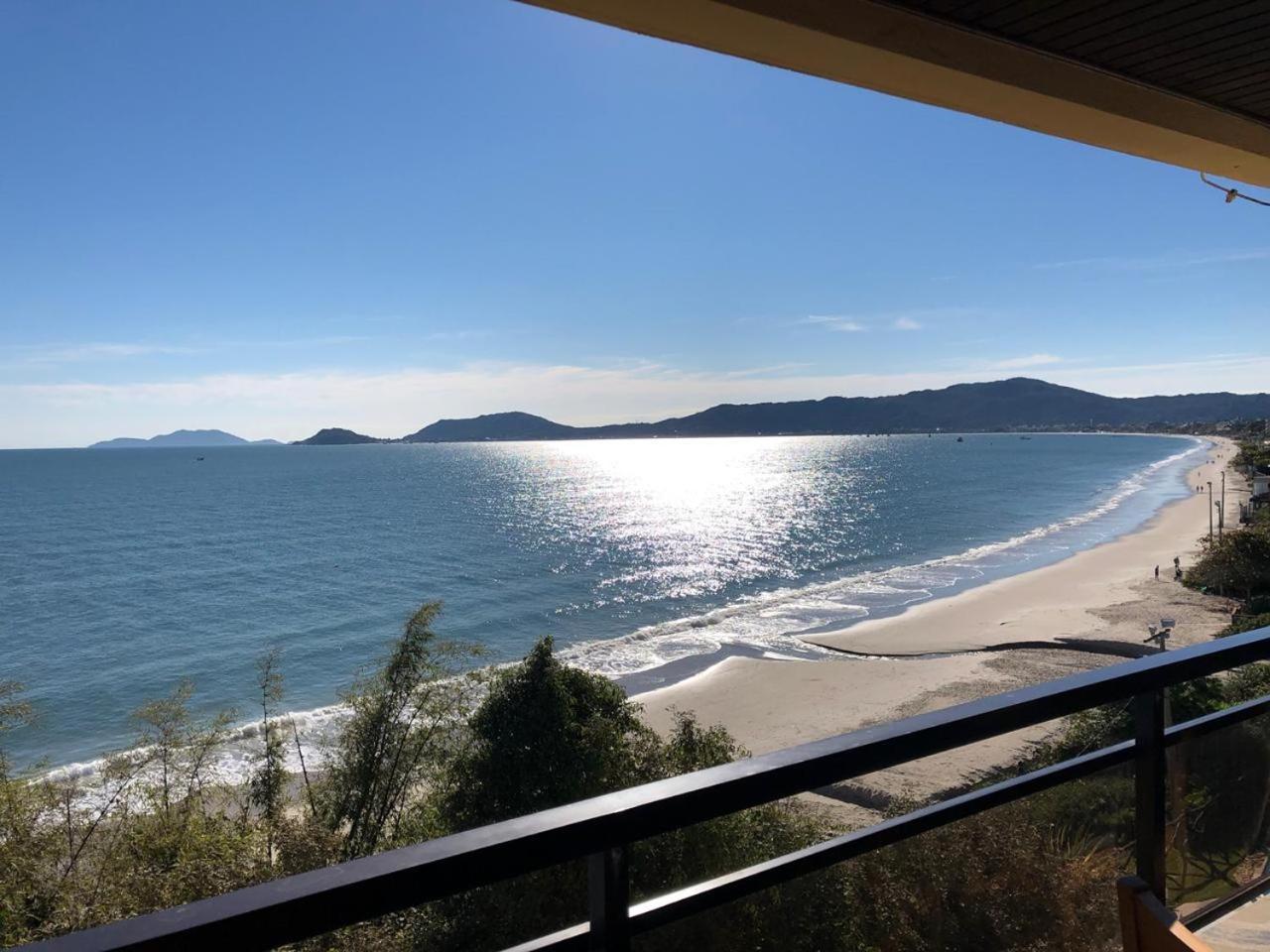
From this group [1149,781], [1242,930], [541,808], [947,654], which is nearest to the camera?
[1149,781]

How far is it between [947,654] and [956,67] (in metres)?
27.4

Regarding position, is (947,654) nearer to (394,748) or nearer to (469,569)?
(394,748)

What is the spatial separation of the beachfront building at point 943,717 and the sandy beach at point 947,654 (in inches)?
669

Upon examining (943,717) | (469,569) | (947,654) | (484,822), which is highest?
(943,717)

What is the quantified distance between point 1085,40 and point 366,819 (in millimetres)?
14216

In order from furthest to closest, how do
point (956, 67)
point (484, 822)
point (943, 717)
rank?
point (484, 822) → point (956, 67) → point (943, 717)

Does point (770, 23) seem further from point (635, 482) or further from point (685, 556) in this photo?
point (635, 482)

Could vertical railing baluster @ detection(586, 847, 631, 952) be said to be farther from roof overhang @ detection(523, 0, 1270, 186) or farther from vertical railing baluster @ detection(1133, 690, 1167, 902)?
roof overhang @ detection(523, 0, 1270, 186)

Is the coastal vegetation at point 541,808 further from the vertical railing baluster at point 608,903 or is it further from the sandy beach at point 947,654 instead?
the sandy beach at point 947,654

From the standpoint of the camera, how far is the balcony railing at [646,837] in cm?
79

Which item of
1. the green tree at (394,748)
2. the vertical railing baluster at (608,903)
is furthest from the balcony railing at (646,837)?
the green tree at (394,748)

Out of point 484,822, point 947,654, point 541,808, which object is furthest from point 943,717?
point 947,654

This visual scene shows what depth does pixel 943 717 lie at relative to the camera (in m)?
1.37

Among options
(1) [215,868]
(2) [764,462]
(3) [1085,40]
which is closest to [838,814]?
(3) [1085,40]
